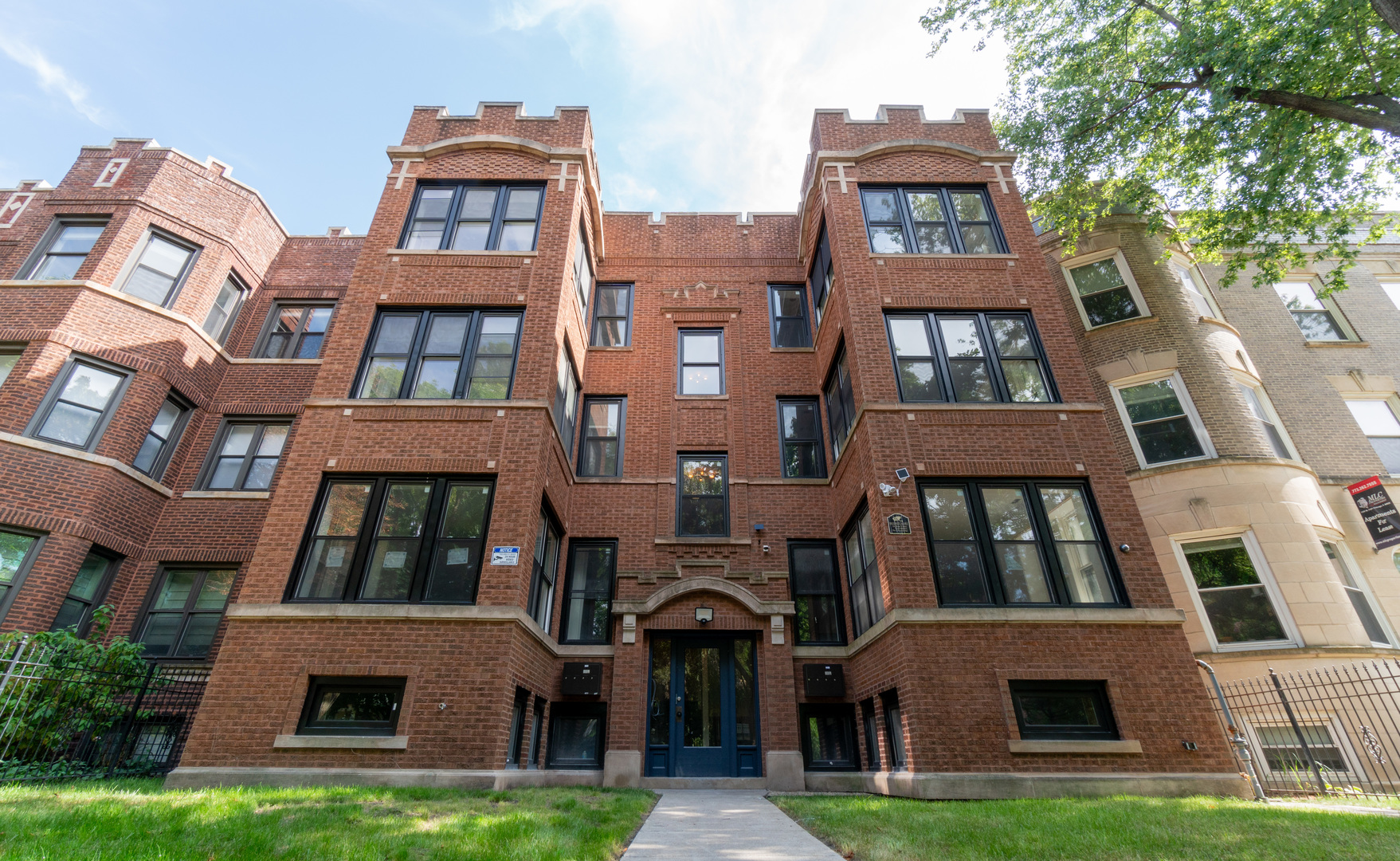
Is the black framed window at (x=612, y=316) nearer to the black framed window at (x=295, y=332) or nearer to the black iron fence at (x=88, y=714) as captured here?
the black framed window at (x=295, y=332)

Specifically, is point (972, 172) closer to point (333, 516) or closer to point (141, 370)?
point (333, 516)

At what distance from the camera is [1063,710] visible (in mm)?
8438

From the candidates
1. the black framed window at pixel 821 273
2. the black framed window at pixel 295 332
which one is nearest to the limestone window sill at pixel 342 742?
the black framed window at pixel 295 332

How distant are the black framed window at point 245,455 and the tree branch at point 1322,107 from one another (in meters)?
20.0

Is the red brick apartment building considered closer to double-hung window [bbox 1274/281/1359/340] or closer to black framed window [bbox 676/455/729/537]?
black framed window [bbox 676/455/729/537]

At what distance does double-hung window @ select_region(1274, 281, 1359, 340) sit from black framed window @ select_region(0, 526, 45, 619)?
2750cm

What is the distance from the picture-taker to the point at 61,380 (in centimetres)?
1177

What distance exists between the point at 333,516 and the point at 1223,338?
17.9 meters

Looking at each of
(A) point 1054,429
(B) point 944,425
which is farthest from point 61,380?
(A) point 1054,429

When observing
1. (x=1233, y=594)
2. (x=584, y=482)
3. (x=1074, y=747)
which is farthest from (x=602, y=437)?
(x=1233, y=594)

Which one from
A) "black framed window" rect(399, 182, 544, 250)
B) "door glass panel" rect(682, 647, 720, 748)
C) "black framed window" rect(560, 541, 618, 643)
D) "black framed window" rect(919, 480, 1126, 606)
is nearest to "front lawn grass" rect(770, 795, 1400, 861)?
"black framed window" rect(919, 480, 1126, 606)

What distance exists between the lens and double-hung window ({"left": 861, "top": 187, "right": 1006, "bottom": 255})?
1248 centimetres

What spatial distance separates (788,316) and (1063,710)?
1043cm

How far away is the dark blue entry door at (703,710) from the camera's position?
10.7 metres
